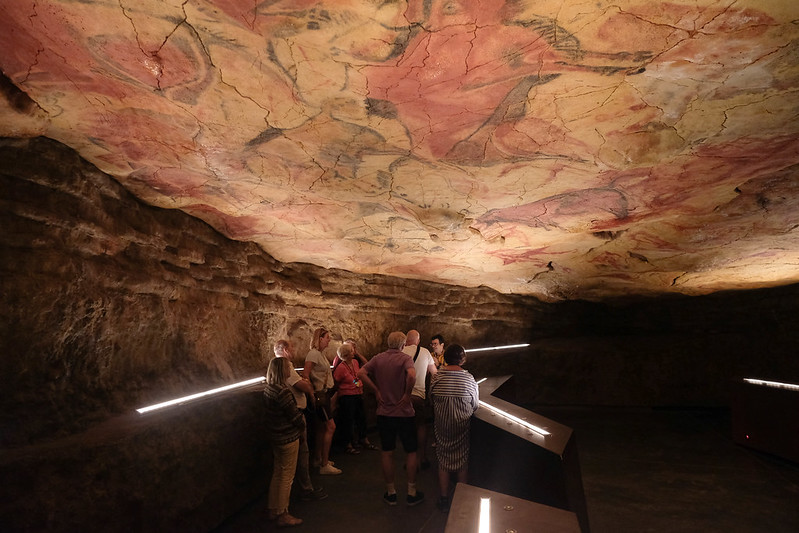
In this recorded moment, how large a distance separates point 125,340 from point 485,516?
329 centimetres

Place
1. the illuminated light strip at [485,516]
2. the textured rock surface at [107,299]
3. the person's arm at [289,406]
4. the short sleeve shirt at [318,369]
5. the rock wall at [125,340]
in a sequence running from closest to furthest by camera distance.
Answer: the illuminated light strip at [485,516] < the rock wall at [125,340] < the textured rock surface at [107,299] < the person's arm at [289,406] < the short sleeve shirt at [318,369]

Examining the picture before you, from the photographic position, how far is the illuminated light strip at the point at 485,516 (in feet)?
5.40

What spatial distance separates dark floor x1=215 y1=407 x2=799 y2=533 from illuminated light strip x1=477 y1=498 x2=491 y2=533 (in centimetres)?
190

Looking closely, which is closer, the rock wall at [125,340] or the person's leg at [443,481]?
the rock wall at [125,340]

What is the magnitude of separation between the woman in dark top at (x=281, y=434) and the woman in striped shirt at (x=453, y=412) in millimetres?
1243

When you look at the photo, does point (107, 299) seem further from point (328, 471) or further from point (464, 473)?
point (464, 473)

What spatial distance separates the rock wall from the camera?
2654 mm

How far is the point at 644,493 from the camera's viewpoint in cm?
426

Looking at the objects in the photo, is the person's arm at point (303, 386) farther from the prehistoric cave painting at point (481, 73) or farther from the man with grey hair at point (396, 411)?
the prehistoric cave painting at point (481, 73)

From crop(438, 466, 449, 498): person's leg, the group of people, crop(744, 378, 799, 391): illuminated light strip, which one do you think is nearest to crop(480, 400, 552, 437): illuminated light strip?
the group of people

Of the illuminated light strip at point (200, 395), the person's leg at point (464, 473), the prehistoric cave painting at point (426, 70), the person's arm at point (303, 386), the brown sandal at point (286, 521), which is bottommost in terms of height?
the brown sandal at point (286, 521)

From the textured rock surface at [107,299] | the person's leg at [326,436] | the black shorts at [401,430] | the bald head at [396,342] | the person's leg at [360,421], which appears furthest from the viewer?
the person's leg at [360,421]

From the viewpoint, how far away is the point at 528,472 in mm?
3154

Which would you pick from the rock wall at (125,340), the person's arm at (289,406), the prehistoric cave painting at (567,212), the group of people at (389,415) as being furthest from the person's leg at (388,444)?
the prehistoric cave painting at (567,212)
